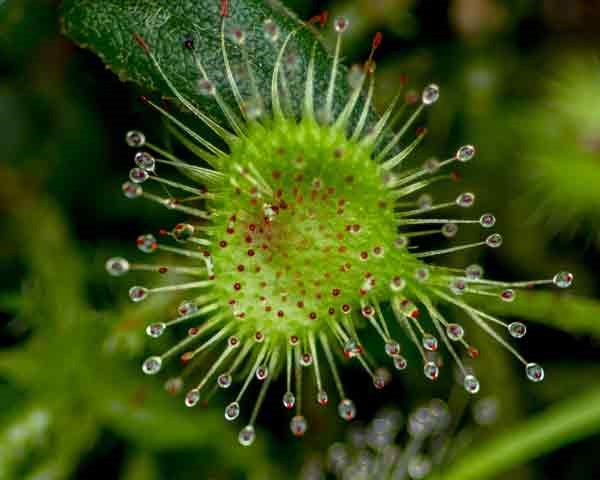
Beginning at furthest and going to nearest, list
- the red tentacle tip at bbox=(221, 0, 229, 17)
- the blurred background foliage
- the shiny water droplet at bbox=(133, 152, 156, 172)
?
the blurred background foliage → the red tentacle tip at bbox=(221, 0, 229, 17) → the shiny water droplet at bbox=(133, 152, 156, 172)

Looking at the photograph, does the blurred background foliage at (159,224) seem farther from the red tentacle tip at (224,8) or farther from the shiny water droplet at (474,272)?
the shiny water droplet at (474,272)

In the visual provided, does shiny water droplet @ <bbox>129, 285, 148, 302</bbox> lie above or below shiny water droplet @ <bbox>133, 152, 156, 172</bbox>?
below

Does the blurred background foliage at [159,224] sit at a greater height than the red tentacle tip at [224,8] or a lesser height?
lesser

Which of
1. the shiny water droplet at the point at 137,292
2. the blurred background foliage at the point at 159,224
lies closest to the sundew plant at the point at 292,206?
the shiny water droplet at the point at 137,292

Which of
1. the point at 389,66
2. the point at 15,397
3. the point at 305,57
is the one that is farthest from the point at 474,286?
the point at 15,397

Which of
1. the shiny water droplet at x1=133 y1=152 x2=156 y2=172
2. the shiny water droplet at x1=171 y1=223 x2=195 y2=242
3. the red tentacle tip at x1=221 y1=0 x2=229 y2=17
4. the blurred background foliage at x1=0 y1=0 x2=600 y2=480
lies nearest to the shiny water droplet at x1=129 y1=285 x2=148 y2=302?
the shiny water droplet at x1=171 y1=223 x2=195 y2=242

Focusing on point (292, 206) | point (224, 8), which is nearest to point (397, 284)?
point (292, 206)

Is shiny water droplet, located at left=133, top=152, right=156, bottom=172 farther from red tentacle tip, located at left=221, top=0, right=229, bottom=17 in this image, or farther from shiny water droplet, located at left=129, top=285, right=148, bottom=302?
red tentacle tip, located at left=221, top=0, right=229, bottom=17

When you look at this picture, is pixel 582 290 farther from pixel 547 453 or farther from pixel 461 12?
pixel 461 12
